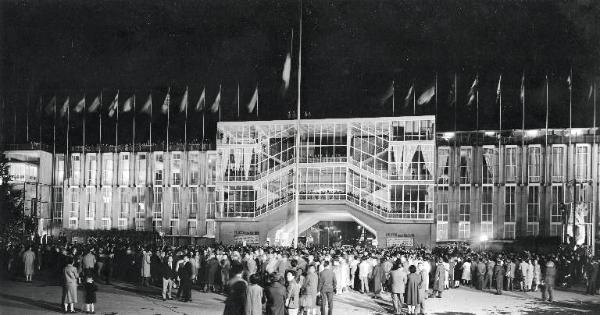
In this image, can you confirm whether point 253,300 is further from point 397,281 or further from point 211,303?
point 211,303

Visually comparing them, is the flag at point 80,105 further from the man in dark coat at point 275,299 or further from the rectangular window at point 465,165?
the man in dark coat at point 275,299

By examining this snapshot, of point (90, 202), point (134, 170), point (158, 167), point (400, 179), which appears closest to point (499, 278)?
point (400, 179)

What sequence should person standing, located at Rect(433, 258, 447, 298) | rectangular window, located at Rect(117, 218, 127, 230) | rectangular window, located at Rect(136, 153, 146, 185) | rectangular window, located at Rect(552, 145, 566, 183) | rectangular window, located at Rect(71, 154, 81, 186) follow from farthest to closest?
1. rectangular window, located at Rect(71, 154, 81, 186)
2. rectangular window, located at Rect(136, 153, 146, 185)
3. rectangular window, located at Rect(117, 218, 127, 230)
4. rectangular window, located at Rect(552, 145, 566, 183)
5. person standing, located at Rect(433, 258, 447, 298)

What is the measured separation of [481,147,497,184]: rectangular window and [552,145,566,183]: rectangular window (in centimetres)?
466

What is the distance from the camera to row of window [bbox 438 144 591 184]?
175 ft

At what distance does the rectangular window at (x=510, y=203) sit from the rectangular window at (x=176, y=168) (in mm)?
29937

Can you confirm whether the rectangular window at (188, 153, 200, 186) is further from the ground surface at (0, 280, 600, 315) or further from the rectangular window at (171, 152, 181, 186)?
the ground surface at (0, 280, 600, 315)

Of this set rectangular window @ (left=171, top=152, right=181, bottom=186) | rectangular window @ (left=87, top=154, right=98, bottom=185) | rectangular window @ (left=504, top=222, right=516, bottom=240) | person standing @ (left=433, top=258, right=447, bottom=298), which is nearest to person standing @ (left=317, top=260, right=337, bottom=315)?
person standing @ (left=433, top=258, right=447, bottom=298)

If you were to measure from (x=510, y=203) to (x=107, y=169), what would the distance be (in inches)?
1503

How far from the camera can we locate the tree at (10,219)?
127ft

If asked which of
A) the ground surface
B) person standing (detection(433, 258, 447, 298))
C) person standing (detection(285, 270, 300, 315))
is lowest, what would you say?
the ground surface

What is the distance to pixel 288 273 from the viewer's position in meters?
15.4

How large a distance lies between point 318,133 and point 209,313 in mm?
36460

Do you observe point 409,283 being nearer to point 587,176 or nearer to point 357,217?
point 357,217
